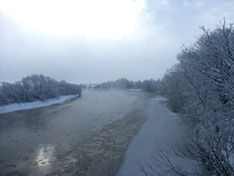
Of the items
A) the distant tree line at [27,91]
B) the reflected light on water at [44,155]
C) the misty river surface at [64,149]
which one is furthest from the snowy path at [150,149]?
the distant tree line at [27,91]

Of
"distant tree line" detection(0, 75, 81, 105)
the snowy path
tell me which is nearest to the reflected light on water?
the snowy path

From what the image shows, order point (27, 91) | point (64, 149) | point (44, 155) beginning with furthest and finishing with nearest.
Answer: point (27, 91) → point (64, 149) → point (44, 155)

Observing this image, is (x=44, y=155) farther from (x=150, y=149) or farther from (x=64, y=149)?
(x=150, y=149)

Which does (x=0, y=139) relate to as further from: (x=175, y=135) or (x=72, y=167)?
(x=175, y=135)

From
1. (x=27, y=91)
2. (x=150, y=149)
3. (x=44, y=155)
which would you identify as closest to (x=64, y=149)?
(x=44, y=155)

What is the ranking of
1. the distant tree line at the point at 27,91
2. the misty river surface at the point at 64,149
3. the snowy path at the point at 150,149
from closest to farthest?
1. the snowy path at the point at 150,149
2. the misty river surface at the point at 64,149
3. the distant tree line at the point at 27,91

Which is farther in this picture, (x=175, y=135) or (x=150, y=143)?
(x=175, y=135)

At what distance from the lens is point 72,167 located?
7367mm

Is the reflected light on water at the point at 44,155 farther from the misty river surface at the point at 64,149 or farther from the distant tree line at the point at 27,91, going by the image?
the distant tree line at the point at 27,91

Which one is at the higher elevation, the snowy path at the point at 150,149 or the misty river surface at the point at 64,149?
the snowy path at the point at 150,149

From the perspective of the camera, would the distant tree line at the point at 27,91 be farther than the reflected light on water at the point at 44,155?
Yes

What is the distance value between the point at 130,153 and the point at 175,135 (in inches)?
162

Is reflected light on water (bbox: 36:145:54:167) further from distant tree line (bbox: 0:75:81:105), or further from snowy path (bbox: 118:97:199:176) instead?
distant tree line (bbox: 0:75:81:105)

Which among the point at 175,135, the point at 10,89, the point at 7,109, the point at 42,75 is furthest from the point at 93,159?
the point at 42,75
